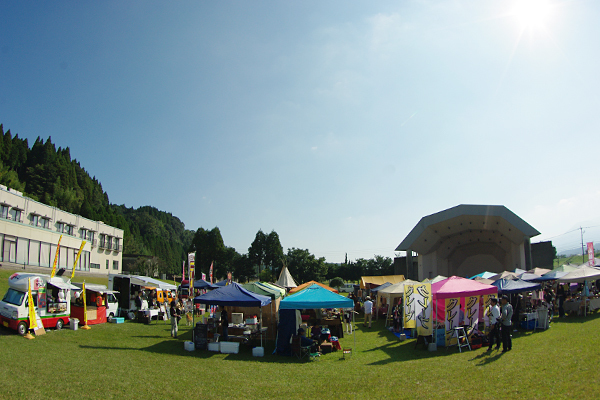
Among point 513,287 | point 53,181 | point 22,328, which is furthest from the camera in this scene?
point 53,181

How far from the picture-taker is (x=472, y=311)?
38.0ft

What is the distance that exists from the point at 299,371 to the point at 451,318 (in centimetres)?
531

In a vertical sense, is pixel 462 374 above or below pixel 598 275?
below

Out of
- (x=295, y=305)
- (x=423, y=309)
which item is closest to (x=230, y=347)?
(x=295, y=305)

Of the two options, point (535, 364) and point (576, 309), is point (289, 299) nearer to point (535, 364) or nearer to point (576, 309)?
point (535, 364)

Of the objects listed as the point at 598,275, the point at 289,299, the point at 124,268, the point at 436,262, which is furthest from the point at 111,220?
the point at 598,275

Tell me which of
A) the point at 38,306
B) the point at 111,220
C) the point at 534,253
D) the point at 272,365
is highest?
the point at 111,220

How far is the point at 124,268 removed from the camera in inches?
2356

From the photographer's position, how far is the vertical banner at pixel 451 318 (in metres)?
11.0

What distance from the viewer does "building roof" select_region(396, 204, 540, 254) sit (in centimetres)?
3157

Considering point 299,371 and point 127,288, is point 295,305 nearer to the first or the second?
point 299,371

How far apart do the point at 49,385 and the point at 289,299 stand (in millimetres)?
6232

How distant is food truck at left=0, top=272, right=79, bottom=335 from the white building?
21138mm

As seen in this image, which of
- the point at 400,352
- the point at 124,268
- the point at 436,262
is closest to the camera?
the point at 400,352
